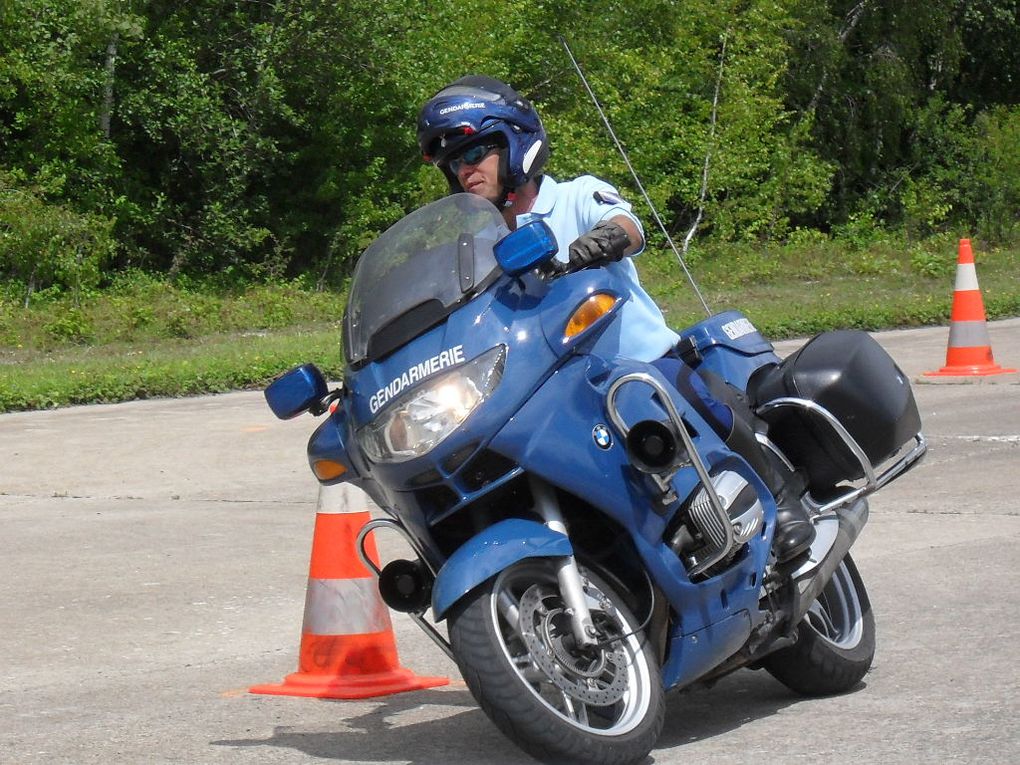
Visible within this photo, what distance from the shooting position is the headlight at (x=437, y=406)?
392 cm

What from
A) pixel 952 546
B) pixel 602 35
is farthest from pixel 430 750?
pixel 602 35

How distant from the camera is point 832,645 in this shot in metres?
4.88

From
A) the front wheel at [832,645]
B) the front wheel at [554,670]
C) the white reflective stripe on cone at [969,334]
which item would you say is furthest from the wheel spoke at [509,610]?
the white reflective stripe on cone at [969,334]

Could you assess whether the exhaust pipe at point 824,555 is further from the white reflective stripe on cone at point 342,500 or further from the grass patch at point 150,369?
the grass patch at point 150,369

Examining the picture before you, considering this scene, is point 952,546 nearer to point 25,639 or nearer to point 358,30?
point 25,639

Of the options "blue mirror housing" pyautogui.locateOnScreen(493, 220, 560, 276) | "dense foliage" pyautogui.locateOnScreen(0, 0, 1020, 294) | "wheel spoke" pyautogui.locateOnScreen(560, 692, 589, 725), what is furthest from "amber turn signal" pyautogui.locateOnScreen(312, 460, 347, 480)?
"dense foliage" pyautogui.locateOnScreen(0, 0, 1020, 294)

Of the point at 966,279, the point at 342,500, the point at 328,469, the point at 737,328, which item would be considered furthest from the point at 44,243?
the point at 328,469

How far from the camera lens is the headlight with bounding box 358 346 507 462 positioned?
3.92 m

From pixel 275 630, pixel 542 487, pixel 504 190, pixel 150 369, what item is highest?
pixel 504 190

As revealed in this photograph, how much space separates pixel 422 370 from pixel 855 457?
1515mm

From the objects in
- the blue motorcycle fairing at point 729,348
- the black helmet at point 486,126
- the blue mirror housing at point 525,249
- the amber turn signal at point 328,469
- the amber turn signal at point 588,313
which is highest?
the black helmet at point 486,126

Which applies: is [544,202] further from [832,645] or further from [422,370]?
[832,645]

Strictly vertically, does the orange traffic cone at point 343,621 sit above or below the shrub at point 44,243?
above

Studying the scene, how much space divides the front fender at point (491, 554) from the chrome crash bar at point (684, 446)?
32 cm
